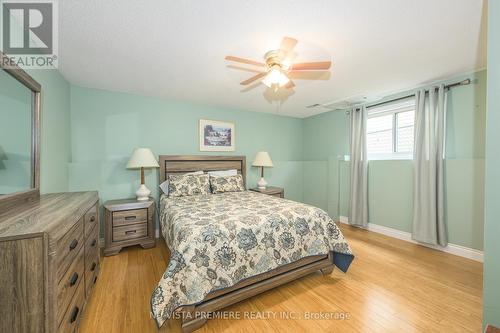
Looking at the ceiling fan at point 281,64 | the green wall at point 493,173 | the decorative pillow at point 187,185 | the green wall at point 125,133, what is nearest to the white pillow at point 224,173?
the decorative pillow at point 187,185

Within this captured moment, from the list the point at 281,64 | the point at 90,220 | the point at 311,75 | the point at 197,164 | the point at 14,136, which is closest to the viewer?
the point at 14,136

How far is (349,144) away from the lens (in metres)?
3.74

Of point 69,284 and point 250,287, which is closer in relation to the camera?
point 69,284

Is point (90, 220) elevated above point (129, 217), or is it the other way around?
point (90, 220)

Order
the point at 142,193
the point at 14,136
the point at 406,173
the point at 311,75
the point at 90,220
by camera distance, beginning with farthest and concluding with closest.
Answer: the point at 406,173 → the point at 142,193 → the point at 311,75 → the point at 90,220 → the point at 14,136

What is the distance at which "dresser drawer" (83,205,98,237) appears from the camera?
61.7 inches

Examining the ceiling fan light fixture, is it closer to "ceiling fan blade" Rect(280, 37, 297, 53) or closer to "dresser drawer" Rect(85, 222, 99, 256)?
"ceiling fan blade" Rect(280, 37, 297, 53)

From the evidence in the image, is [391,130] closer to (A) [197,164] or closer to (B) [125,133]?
(A) [197,164]

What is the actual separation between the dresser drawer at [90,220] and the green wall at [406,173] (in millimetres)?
3796

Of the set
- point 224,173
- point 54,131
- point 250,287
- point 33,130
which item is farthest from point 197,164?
point 250,287

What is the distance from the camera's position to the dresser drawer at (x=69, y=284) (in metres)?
1.02

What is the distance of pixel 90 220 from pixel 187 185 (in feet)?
4.68

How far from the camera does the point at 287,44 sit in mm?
1648

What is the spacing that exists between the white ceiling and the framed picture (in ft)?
3.32
